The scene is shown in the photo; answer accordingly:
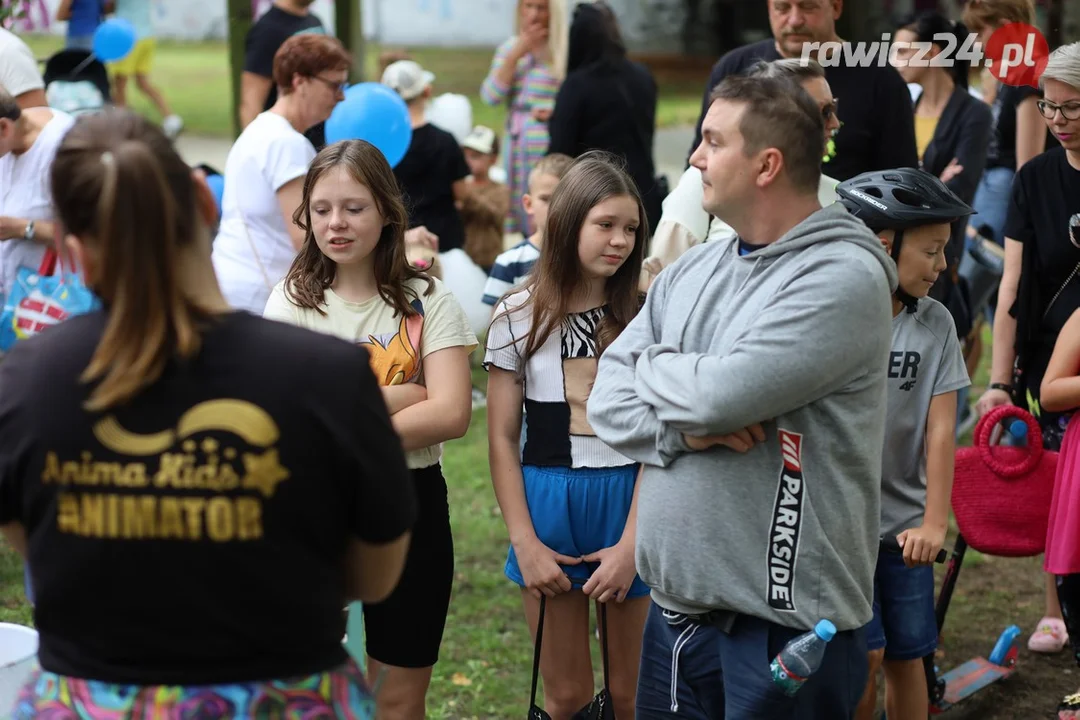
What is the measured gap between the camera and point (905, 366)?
10.9ft

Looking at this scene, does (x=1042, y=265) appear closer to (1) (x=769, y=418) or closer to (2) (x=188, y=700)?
(1) (x=769, y=418)

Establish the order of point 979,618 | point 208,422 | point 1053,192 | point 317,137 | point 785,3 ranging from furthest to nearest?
1. point 317,137
2. point 979,618
3. point 785,3
4. point 1053,192
5. point 208,422

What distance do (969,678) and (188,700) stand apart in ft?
10.7

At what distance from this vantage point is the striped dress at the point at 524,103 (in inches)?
334

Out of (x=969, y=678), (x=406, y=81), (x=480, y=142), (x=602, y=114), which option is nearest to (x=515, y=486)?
(x=969, y=678)

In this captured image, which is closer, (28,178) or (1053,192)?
(1053,192)

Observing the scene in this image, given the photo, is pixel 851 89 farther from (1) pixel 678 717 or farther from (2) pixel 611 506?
(1) pixel 678 717

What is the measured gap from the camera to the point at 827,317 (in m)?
2.32

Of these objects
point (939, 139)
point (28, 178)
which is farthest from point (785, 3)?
point (28, 178)

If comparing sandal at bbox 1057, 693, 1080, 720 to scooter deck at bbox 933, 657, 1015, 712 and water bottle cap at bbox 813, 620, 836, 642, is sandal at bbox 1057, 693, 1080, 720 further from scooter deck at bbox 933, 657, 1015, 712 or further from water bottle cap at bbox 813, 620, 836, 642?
water bottle cap at bbox 813, 620, 836, 642

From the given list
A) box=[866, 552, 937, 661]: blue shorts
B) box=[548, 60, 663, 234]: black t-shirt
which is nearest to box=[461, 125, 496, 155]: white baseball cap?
box=[548, 60, 663, 234]: black t-shirt

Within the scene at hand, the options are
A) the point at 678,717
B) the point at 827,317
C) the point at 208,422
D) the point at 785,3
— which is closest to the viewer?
the point at 208,422

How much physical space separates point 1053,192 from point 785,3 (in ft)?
3.90

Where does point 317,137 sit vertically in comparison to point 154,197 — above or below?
below
